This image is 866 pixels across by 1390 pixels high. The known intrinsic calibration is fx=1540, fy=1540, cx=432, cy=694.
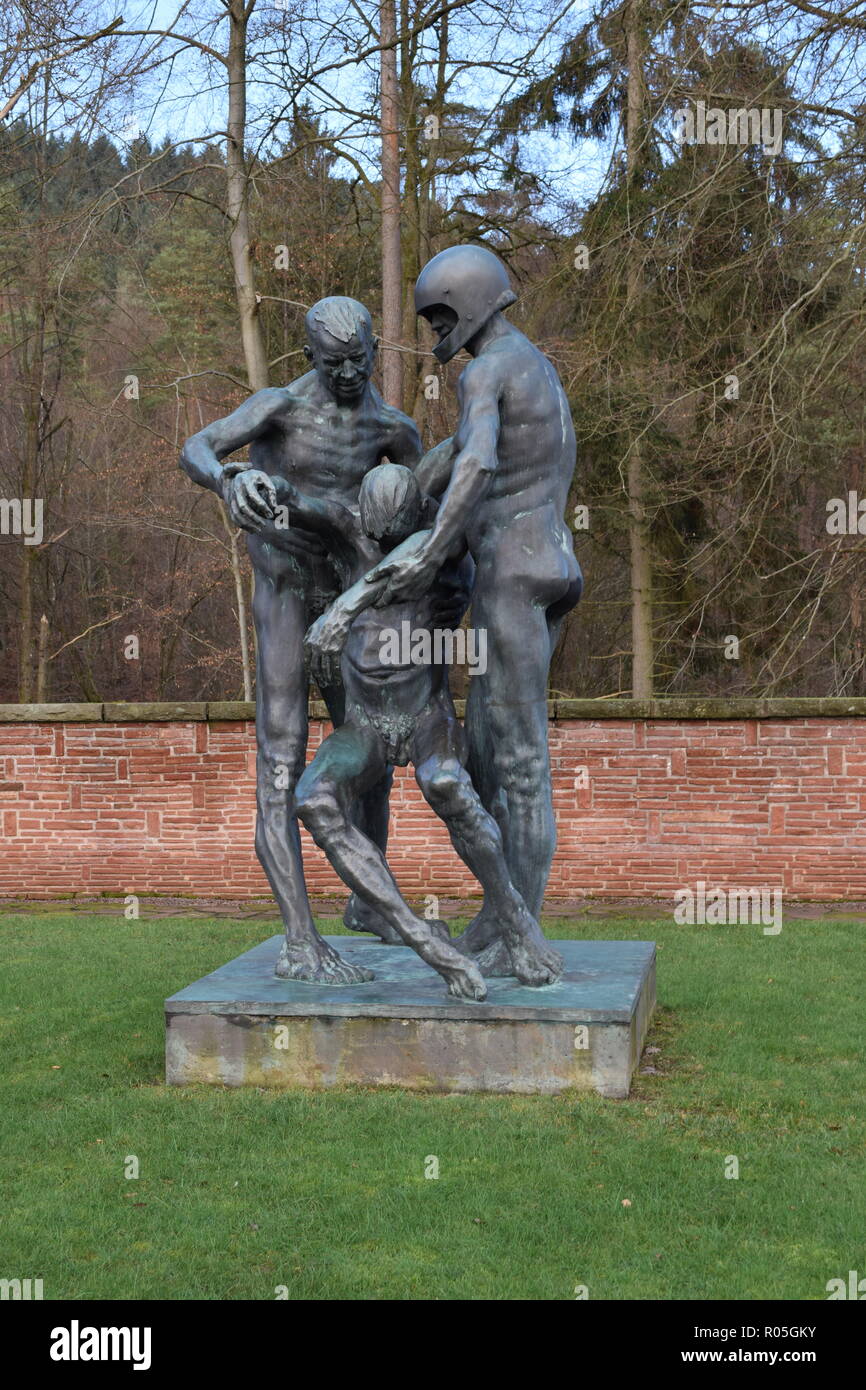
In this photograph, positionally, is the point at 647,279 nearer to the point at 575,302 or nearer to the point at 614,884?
the point at 575,302

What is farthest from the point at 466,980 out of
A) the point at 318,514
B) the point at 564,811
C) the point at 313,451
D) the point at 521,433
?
the point at 564,811

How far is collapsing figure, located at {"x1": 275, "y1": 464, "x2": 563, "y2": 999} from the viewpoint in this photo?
18.6ft

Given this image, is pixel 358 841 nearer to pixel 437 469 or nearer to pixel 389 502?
pixel 389 502

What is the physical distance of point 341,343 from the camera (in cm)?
600

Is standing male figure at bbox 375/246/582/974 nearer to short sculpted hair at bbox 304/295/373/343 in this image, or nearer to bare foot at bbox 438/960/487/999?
short sculpted hair at bbox 304/295/373/343

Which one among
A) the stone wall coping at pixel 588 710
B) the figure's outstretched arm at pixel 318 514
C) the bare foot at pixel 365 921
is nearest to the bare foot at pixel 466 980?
the bare foot at pixel 365 921

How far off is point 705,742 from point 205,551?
57.9ft

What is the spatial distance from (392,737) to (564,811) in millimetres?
6188

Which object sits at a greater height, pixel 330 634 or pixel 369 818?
pixel 330 634

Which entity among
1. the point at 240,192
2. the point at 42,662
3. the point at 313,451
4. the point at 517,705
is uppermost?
the point at 240,192

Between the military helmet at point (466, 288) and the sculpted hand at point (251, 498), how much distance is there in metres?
0.91

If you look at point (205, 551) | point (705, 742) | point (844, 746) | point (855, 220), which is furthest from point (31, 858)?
point (205, 551)

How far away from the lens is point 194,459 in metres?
6.00

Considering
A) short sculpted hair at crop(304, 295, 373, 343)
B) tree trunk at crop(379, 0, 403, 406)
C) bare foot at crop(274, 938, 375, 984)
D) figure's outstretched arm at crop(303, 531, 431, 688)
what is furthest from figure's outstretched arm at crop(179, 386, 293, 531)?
tree trunk at crop(379, 0, 403, 406)
